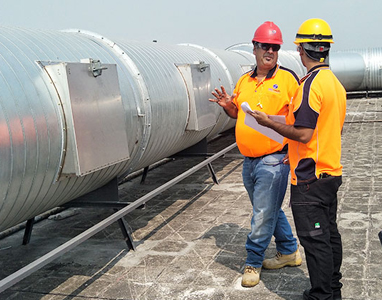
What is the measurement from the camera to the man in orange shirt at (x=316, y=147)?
3.66 m

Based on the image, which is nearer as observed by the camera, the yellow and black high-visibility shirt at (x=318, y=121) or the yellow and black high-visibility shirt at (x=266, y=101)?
the yellow and black high-visibility shirt at (x=318, y=121)

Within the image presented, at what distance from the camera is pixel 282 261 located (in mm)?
4906

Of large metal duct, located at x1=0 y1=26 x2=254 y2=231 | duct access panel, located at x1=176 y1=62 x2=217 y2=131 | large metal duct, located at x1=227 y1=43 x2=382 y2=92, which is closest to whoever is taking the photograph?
large metal duct, located at x1=0 y1=26 x2=254 y2=231

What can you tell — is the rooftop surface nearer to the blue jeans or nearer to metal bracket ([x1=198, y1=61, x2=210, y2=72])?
the blue jeans

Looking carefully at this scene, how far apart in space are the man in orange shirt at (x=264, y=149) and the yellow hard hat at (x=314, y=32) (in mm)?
707

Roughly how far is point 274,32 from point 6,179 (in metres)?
2.68

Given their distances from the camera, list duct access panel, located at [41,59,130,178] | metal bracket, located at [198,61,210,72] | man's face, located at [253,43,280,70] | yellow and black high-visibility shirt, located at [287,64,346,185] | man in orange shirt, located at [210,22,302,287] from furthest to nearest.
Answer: metal bracket, located at [198,61,210,72], man's face, located at [253,43,280,70], man in orange shirt, located at [210,22,302,287], duct access panel, located at [41,59,130,178], yellow and black high-visibility shirt, located at [287,64,346,185]

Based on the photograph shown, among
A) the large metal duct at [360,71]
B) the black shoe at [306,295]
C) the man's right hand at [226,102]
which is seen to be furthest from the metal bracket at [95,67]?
the large metal duct at [360,71]

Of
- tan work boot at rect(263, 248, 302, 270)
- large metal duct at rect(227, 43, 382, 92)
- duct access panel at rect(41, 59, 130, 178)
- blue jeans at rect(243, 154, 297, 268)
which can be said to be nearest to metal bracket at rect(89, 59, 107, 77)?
duct access panel at rect(41, 59, 130, 178)

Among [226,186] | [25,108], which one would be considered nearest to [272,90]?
[25,108]

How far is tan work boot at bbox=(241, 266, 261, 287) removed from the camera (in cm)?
456

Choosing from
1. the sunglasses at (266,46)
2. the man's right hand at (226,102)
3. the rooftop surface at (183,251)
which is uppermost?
the sunglasses at (266,46)

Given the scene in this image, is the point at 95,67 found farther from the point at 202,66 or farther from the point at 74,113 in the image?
the point at 202,66

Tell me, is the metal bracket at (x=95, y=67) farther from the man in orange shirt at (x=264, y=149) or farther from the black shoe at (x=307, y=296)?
the black shoe at (x=307, y=296)
